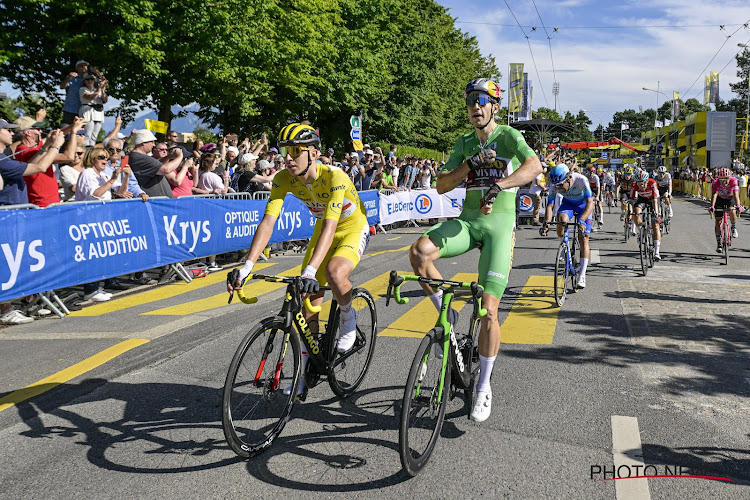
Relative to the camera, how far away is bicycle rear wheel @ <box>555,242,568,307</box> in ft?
29.6

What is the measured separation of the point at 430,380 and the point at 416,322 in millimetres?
4120

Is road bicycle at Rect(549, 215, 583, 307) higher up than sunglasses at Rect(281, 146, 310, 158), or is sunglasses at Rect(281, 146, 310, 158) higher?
sunglasses at Rect(281, 146, 310, 158)

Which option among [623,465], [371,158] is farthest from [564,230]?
[371,158]

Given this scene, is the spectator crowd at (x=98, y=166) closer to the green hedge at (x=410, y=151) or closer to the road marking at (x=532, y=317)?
the road marking at (x=532, y=317)

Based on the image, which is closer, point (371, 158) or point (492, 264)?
point (492, 264)

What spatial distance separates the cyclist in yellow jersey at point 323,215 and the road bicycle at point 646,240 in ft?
26.3

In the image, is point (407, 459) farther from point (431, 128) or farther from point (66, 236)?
point (431, 128)

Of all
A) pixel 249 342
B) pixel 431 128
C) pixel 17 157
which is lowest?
pixel 249 342

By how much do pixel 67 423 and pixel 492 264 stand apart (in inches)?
121

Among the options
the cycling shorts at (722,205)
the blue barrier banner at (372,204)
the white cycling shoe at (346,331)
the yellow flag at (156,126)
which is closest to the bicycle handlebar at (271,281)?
the white cycling shoe at (346,331)

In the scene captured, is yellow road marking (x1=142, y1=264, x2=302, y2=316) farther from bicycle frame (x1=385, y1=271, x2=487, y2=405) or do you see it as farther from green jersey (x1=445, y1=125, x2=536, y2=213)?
bicycle frame (x1=385, y1=271, x2=487, y2=405)

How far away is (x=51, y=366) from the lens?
589 centimetres

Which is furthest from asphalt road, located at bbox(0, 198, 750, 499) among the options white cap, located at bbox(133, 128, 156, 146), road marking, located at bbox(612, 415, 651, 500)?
white cap, located at bbox(133, 128, 156, 146)

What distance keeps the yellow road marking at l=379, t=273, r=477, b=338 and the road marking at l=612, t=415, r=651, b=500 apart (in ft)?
8.16
